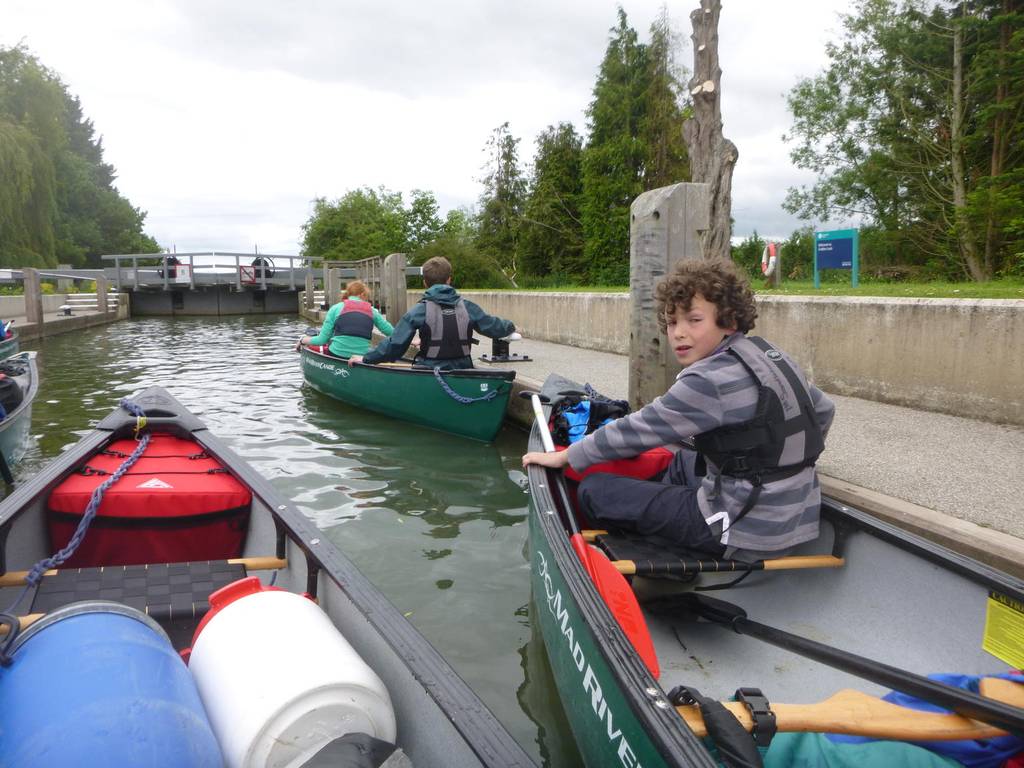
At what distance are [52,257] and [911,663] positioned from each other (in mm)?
33462

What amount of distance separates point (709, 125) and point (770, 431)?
6.54 metres

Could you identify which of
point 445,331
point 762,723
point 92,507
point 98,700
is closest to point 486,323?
point 445,331

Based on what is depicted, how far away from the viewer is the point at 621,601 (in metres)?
2.40

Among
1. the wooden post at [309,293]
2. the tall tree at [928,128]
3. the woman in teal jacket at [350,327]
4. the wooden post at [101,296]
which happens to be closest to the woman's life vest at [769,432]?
the woman in teal jacket at [350,327]

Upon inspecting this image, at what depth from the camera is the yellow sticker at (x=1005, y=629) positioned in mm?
2152

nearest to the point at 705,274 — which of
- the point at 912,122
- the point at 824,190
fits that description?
the point at 912,122

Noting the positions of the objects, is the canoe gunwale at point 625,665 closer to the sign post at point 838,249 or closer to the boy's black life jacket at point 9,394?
the boy's black life jacket at point 9,394

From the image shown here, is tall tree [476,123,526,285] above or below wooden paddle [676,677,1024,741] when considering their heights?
above

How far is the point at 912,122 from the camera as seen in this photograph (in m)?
17.8

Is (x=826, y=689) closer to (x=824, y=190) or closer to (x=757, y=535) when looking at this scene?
(x=757, y=535)

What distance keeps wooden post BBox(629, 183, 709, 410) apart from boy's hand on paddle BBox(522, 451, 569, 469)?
2115 millimetres

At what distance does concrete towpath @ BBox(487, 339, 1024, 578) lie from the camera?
135 inches

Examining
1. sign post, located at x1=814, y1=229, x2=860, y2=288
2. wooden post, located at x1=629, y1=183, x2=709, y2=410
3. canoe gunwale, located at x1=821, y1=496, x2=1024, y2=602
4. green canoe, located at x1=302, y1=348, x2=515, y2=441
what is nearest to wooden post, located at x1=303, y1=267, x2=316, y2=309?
green canoe, located at x1=302, y1=348, x2=515, y2=441

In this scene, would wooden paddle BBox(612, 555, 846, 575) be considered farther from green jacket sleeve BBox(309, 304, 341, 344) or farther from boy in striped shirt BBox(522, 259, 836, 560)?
green jacket sleeve BBox(309, 304, 341, 344)
